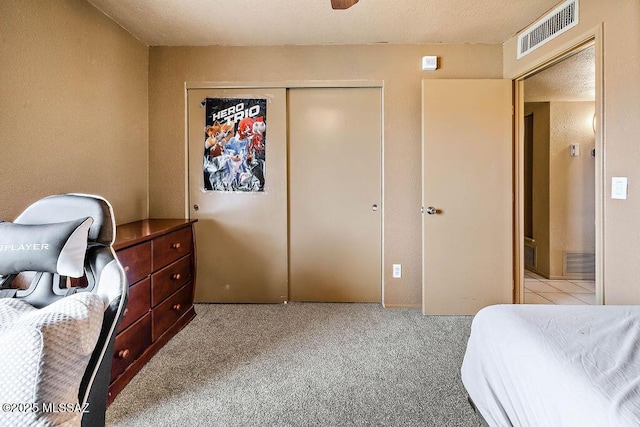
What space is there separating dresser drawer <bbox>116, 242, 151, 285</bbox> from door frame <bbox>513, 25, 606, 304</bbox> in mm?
2778

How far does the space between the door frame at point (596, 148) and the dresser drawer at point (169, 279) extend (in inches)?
111

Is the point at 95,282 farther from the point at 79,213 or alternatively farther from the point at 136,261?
the point at 136,261

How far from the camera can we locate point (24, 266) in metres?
0.94

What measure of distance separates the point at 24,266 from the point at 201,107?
2.19m

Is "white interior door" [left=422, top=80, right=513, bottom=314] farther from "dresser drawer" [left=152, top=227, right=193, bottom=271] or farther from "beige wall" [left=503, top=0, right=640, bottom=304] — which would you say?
"dresser drawer" [left=152, top=227, right=193, bottom=271]

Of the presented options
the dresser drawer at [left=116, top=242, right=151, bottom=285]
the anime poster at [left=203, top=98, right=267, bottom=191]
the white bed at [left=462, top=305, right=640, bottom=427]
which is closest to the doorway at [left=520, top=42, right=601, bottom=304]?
the white bed at [left=462, top=305, right=640, bottom=427]

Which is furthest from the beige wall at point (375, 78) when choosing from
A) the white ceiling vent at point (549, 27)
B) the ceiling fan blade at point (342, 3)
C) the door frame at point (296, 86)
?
the ceiling fan blade at point (342, 3)

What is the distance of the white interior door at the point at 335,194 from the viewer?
110 inches

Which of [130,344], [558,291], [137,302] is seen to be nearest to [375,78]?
[137,302]

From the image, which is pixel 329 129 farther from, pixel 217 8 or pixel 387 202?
pixel 217 8

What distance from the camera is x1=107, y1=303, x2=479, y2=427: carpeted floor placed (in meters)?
1.45

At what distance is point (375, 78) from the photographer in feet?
8.96

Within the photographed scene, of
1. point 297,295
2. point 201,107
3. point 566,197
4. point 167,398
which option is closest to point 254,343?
point 167,398

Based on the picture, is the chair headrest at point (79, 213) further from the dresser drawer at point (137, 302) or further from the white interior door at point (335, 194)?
the white interior door at point (335, 194)
